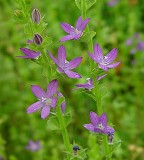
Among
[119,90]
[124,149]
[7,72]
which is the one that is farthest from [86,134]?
[7,72]

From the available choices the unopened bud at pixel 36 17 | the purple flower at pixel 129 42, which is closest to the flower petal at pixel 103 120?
the unopened bud at pixel 36 17

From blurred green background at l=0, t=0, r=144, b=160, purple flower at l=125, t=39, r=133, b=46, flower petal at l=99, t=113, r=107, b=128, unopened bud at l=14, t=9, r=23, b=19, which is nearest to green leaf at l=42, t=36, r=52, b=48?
unopened bud at l=14, t=9, r=23, b=19

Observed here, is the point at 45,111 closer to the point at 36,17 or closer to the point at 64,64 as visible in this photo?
the point at 64,64

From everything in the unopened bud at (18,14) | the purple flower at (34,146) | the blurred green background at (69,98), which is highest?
the unopened bud at (18,14)

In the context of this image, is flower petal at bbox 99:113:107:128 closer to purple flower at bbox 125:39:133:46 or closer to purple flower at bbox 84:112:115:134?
purple flower at bbox 84:112:115:134

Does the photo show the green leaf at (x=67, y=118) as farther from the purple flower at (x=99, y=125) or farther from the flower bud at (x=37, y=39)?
the flower bud at (x=37, y=39)

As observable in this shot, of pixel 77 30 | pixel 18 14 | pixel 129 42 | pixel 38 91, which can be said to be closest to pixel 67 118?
pixel 38 91

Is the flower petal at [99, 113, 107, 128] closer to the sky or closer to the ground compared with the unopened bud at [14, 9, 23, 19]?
closer to the ground

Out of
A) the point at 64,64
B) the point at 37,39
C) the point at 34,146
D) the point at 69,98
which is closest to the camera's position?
the point at 37,39
